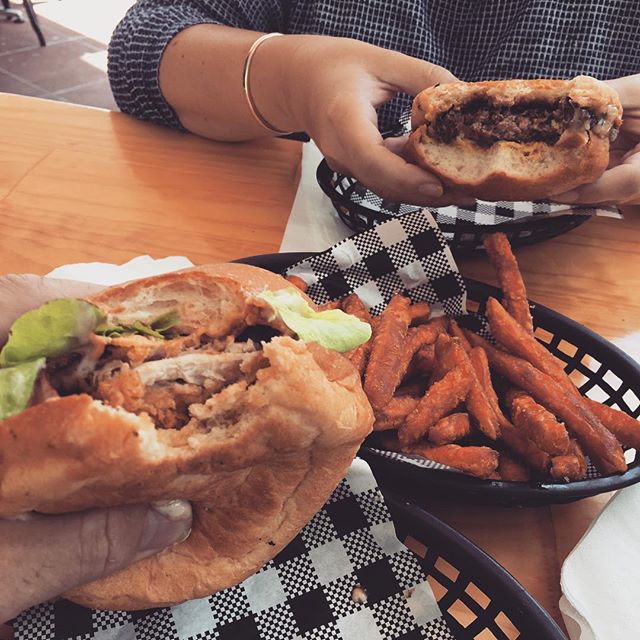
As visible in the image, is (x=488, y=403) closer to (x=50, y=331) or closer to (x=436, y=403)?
(x=436, y=403)

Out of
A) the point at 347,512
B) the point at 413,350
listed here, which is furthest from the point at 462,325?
the point at 347,512

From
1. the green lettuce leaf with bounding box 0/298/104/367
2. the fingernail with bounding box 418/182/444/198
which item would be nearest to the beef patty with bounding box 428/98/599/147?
the fingernail with bounding box 418/182/444/198

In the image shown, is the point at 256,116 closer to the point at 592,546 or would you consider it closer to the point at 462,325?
the point at 462,325

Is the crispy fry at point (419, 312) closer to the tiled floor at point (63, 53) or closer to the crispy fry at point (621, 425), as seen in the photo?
the crispy fry at point (621, 425)

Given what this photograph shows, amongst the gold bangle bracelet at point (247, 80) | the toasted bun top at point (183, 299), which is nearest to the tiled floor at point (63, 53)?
the gold bangle bracelet at point (247, 80)

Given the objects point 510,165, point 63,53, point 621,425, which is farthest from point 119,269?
point 63,53

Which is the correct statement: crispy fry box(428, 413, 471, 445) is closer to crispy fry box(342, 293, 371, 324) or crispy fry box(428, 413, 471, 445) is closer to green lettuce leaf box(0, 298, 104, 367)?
crispy fry box(342, 293, 371, 324)
